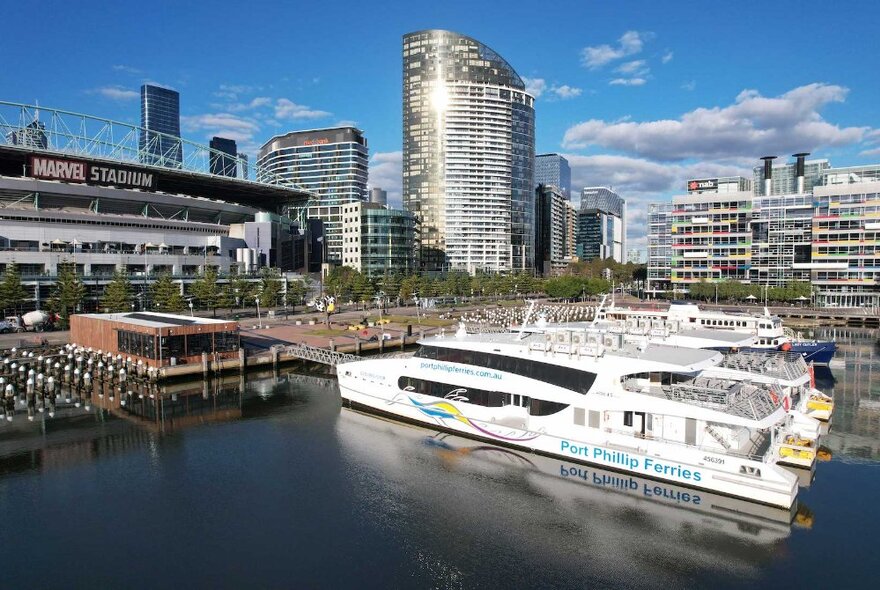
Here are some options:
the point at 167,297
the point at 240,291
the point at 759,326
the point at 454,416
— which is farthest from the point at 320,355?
the point at 759,326

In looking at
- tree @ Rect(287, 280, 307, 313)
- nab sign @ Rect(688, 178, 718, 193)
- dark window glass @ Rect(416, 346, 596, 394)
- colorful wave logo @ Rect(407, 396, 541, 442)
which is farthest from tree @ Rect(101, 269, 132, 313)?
nab sign @ Rect(688, 178, 718, 193)

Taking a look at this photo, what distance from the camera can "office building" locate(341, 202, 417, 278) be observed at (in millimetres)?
172625

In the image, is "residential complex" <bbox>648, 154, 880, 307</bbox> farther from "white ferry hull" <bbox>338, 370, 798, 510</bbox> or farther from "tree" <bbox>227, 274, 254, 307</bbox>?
"white ferry hull" <bbox>338, 370, 798, 510</bbox>

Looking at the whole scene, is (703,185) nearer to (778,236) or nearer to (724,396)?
(778,236)

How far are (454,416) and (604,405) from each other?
894 centimetres

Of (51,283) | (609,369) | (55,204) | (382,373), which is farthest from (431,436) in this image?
(55,204)

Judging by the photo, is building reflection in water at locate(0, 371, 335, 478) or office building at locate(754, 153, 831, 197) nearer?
building reflection in water at locate(0, 371, 335, 478)

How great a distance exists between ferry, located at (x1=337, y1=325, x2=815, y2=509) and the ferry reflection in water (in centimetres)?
102

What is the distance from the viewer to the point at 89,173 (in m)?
98.6

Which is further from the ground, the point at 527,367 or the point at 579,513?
the point at 527,367

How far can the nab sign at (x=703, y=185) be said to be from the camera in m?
151

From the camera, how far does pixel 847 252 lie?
12381 cm

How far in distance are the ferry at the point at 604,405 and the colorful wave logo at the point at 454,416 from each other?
0.20ft

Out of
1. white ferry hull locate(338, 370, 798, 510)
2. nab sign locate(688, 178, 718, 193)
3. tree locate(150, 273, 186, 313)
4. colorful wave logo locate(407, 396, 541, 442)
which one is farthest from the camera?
nab sign locate(688, 178, 718, 193)
